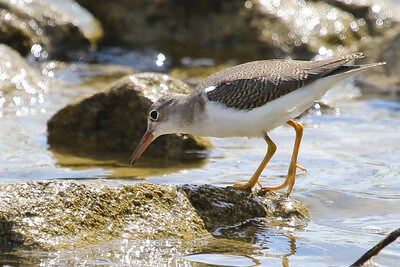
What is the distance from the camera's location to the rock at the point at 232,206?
7008 millimetres

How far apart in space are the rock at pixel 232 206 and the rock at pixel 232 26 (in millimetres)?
9881

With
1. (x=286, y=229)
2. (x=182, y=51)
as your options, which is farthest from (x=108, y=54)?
(x=286, y=229)

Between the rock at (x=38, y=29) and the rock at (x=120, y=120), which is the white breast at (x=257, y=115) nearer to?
the rock at (x=120, y=120)

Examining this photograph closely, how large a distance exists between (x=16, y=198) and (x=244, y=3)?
1262cm

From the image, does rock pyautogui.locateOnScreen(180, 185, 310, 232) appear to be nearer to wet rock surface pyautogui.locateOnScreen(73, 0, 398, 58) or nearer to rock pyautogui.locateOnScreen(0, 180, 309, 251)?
rock pyautogui.locateOnScreen(0, 180, 309, 251)

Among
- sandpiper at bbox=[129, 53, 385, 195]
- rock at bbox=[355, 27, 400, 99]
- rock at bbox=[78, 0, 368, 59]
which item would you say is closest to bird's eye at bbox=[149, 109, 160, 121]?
sandpiper at bbox=[129, 53, 385, 195]

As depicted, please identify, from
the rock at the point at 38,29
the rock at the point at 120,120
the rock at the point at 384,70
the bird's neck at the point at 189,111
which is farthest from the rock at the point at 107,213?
the rock at the point at 38,29

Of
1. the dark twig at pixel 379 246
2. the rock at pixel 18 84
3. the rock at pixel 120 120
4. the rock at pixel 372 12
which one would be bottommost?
the dark twig at pixel 379 246

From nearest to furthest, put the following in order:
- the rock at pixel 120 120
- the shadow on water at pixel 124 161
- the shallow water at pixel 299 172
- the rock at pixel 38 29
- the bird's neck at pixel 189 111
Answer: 1. the shallow water at pixel 299 172
2. the bird's neck at pixel 189 111
3. the shadow on water at pixel 124 161
4. the rock at pixel 120 120
5. the rock at pixel 38 29

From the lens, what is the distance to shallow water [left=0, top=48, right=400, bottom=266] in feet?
20.6

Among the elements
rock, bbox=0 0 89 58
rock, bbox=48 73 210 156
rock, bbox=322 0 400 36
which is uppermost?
rock, bbox=322 0 400 36

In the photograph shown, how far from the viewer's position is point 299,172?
31.3 feet

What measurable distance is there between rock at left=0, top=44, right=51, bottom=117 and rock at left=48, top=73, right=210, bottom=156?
2085mm

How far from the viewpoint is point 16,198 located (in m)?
6.20
